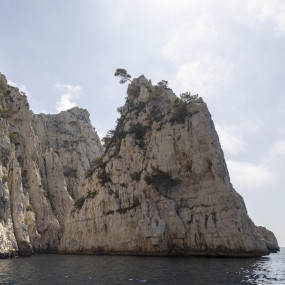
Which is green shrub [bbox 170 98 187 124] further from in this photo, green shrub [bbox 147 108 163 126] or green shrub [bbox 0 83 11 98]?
green shrub [bbox 0 83 11 98]

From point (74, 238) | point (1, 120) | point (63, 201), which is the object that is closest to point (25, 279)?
point (74, 238)

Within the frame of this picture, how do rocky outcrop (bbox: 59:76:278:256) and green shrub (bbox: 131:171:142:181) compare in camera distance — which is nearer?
rocky outcrop (bbox: 59:76:278:256)

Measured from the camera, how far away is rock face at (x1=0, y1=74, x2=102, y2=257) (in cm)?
5833

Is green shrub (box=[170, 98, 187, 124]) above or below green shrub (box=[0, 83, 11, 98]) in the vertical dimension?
below

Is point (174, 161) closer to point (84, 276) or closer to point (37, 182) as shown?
point (84, 276)

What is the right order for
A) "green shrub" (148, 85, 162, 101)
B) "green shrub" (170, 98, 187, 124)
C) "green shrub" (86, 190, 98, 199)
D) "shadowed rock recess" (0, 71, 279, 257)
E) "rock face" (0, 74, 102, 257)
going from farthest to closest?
"green shrub" (148, 85, 162, 101), "green shrub" (86, 190, 98, 199), "green shrub" (170, 98, 187, 124), "rock face" (0, 74, 102, 257), "shadowed rock recess" (0, 71, 279, 257)

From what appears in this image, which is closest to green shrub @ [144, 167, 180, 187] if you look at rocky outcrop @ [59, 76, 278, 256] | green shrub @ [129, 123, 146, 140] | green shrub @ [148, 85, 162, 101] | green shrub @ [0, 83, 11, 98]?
rocky outcrop @ [59, 76, 278, 256]

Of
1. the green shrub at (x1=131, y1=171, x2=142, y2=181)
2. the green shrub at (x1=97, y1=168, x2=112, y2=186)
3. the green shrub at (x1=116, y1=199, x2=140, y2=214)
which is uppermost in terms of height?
the green shrub at (x1=97, y1=168, x2=112, y2=186)

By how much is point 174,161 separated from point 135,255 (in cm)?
1983

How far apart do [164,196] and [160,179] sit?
11.2 feet

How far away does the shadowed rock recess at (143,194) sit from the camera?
161 feet

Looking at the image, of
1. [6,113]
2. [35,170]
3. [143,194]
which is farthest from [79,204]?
[6,113]

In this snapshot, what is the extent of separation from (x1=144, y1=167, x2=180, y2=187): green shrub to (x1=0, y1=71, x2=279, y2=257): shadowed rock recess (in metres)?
0.21

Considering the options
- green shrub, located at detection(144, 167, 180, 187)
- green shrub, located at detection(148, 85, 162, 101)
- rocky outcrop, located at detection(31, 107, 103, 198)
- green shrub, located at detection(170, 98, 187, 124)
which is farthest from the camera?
rocky outcrop, located at detection(31, 107, 103, 198)
